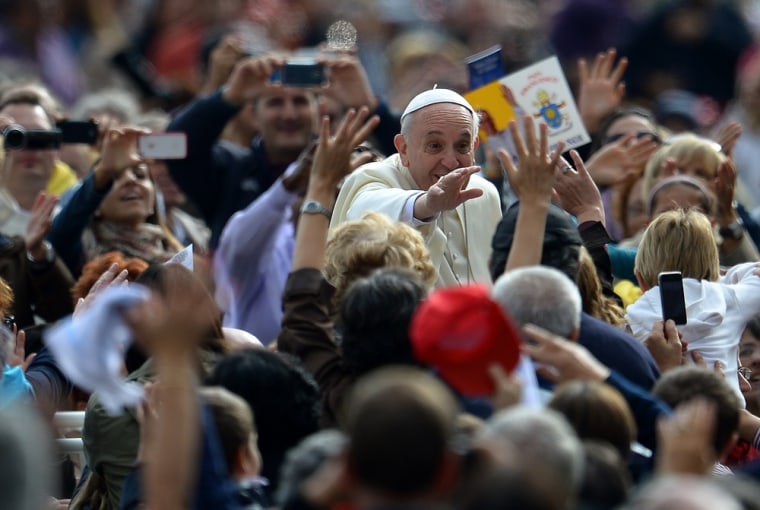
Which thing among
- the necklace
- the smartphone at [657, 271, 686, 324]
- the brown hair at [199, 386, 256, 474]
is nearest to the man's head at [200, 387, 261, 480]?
the brown hair at [199, 386, 256, 474]

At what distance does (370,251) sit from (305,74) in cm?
348

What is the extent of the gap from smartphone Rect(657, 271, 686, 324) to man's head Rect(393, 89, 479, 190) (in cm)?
111

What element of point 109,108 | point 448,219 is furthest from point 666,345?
point 109,108

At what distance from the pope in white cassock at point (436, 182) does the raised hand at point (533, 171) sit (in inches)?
33.9

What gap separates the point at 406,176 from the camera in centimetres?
715

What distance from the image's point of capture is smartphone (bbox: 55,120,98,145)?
28.1 ft

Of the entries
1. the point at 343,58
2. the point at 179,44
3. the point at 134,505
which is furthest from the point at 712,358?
the point at 179,44

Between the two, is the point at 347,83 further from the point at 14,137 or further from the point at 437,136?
the point at 437,136

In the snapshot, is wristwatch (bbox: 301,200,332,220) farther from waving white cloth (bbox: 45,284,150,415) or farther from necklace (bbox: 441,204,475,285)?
waving white cloth (bbox: 45,284,150,415)

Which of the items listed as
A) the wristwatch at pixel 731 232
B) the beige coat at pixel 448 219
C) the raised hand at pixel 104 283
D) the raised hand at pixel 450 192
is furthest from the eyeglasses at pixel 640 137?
the raised hand at pixel 104 283

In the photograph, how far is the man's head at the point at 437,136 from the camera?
6977mm

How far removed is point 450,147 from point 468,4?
917 centimetres

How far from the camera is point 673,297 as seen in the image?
623 cm

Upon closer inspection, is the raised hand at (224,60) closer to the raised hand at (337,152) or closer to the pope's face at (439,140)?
the raised hand at (337,152)
